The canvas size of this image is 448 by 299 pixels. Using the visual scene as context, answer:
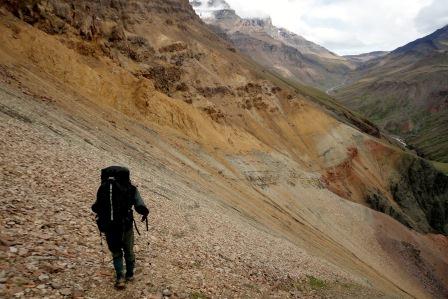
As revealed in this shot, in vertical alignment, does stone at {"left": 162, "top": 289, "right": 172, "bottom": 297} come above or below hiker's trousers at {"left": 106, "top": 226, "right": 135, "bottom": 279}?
below

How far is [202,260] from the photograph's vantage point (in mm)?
12781

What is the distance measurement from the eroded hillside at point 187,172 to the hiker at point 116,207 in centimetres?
112

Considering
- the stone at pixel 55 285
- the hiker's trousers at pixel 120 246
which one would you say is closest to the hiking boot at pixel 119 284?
the hiker's trousers at pixel 120 246

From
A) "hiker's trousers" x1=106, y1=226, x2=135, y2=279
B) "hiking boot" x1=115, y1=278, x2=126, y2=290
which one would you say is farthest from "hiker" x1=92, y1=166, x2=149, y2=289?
"hiking boot" x1=115, y1=278, x2=126, y2=290

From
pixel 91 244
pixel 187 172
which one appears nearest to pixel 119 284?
pixel 91 244

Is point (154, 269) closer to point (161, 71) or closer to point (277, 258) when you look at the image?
point (277, 258)

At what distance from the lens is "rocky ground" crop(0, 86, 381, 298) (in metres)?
8.91

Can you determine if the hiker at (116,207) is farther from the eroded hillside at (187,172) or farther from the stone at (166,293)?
the stone at (166,293)

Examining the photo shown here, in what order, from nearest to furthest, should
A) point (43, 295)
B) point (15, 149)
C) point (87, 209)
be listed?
point (43, 295), point (87, 209), point (15, 149)

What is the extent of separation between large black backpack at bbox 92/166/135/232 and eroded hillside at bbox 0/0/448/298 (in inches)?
59.1

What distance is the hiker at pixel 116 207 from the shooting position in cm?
851

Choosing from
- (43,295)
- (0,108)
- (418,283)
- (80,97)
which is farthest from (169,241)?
(418,283)

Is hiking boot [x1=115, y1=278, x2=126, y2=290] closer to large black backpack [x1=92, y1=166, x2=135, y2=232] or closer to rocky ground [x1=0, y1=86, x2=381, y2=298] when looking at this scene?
rocky ground [x1=0, y1=86, x2=381, y2=298]

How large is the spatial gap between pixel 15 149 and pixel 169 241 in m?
6.89
